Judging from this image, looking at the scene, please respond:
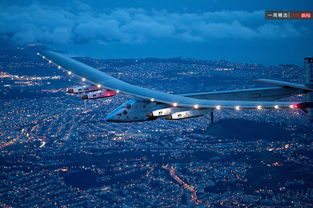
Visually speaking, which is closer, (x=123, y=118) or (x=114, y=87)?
(x=123, y=118)

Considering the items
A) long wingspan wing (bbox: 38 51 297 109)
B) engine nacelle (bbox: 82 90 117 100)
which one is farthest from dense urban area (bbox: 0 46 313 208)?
engine nacelle (bbox: 82 90 117 100)

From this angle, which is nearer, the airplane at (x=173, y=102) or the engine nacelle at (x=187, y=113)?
A: the airplane at (x=173, y=102)

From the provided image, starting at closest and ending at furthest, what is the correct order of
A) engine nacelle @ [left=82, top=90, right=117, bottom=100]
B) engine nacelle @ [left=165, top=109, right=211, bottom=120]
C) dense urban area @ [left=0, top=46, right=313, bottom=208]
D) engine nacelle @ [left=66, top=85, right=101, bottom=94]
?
engine nacelle @ [left=165, top=109, right=211, bottom=120] → engine nacelle @ [left=82, top=90, right=117, bottom=100] → engine nacelle @ [left=66, top=85, right=101, bottom=94] → dense urban area @ [left=0, top=46, right=313, bottom=208]

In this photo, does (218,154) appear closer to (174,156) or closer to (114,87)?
(174,156)

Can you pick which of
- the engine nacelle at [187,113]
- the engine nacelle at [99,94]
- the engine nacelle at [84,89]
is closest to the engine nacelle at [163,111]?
the engine nacelle at [187,113]

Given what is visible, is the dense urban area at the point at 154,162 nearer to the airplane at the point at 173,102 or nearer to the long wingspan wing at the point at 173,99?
the long wingspan wing at the point at 173,99

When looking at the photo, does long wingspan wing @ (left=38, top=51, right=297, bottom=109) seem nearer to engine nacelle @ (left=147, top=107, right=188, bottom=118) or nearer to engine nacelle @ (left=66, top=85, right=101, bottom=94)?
engine nacelle @ (left=66, top=85, right=101, bottom=94)

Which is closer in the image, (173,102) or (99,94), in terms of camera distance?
(173,102)

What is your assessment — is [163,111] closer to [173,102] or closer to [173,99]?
[173,99]

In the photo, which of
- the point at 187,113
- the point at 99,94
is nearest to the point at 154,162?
the point at 99,94

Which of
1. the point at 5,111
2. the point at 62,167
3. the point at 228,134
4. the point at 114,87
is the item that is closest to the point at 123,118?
the point at 114,87

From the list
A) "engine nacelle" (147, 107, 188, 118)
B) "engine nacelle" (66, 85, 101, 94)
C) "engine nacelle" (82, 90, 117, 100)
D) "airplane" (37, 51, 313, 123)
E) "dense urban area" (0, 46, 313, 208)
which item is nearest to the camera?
"airplane" (37, 51, 313, 123)
